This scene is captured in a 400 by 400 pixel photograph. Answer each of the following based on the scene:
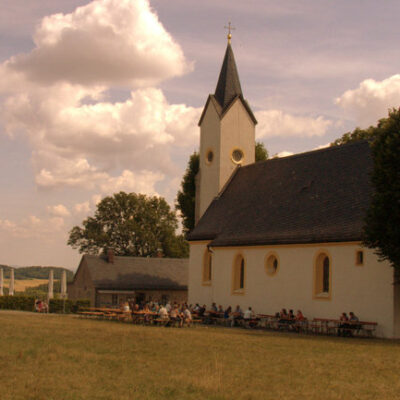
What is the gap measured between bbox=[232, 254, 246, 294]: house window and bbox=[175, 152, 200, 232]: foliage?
2026cm

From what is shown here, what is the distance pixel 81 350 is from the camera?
17750 millimetres

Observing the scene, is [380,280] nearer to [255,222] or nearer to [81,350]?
[255,222]

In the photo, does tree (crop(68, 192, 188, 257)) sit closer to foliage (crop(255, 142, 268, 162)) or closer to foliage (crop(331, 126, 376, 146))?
foliage (crop(255, 142, 268, 162))

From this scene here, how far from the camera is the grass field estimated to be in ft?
39.6

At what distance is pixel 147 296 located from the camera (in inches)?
2172

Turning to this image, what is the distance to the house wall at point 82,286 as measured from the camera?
5372 cm

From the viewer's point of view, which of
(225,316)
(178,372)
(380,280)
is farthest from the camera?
(225,316)

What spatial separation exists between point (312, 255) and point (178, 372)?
17.1 metres

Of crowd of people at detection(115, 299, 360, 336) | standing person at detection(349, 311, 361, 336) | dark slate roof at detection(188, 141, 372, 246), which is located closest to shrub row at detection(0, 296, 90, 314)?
dark slate roof at detection(188, 141, 372, 246)

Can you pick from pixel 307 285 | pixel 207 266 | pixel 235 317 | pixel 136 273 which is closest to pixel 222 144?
pixel 207 266

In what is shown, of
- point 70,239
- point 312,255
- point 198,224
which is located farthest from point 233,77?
point 70,239

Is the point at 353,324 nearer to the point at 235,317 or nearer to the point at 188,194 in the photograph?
the point at 235,317

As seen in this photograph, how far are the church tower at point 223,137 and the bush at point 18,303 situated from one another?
15.6 m

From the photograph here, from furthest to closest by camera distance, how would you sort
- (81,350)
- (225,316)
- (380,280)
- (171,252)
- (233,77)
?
(171,252)
(233,77)
(225,316)
(380,280)
(81,350)
